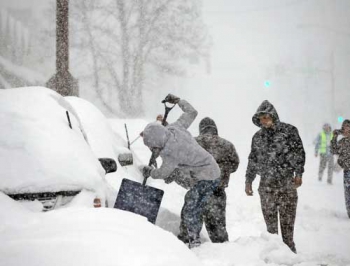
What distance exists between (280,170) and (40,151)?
9.41ft

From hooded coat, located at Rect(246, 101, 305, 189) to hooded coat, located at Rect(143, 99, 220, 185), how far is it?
808mm

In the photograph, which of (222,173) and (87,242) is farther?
(222,173)

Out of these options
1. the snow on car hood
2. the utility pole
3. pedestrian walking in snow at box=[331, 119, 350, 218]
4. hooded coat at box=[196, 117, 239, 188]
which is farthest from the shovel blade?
the utility pole

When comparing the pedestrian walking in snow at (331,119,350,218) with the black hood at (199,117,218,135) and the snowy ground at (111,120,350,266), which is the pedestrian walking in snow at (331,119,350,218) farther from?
the black hood at (199,117,218,135)

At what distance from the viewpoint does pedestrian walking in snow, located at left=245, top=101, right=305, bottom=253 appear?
15.5 feet

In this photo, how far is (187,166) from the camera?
4.34 meters

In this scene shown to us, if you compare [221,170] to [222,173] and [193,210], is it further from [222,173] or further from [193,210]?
[193,210]

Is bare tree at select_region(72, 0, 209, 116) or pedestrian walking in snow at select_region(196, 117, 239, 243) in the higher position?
bare tree at select_region(72, 0, 209, 116)

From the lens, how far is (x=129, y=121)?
1423 centimetres

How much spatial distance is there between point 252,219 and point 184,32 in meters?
20.6

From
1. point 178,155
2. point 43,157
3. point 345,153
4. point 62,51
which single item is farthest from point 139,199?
point 62,51

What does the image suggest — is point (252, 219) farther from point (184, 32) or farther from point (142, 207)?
point (184, 32)

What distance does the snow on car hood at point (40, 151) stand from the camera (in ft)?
9.83

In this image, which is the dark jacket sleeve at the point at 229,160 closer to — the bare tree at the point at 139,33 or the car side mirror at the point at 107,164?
the car side mirror at the point at 107,164
